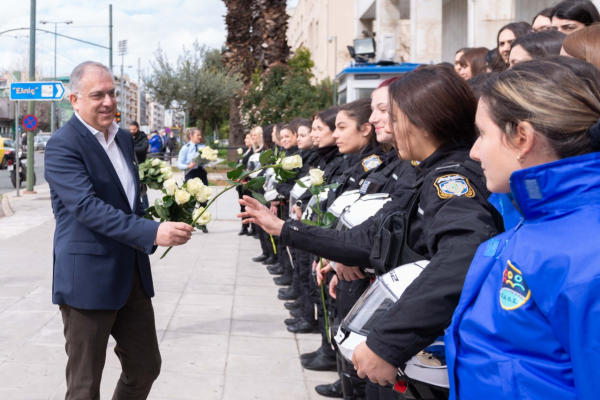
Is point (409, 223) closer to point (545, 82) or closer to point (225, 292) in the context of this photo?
point (545, 82)

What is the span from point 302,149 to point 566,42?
478 cm

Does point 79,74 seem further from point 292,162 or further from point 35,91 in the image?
point 35,91

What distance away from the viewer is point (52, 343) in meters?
5.22

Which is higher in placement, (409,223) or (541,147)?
(541,147)

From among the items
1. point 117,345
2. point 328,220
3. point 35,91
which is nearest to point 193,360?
point 117,345

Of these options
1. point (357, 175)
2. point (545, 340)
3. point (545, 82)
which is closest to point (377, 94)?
point (357, 175)

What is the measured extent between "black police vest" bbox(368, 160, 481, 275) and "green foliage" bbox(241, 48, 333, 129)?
14645mm

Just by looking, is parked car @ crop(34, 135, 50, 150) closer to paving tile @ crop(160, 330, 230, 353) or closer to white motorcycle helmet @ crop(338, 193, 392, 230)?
paving tile @ crop(160, 330, 230, 353)

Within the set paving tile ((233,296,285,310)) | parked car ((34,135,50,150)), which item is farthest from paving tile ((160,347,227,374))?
parked car ((34,135,50,150))

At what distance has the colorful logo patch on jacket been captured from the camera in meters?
1.48

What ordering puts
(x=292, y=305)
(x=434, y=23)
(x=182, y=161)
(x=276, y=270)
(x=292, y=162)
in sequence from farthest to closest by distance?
(x=434, y=23) → (x=182, y=161) → (x=276, y=270) → (x=292, y=305) → (x=292, y=162)

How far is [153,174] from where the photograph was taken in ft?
11.4

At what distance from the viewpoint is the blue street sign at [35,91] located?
16312mm

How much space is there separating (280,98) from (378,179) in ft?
47.8
